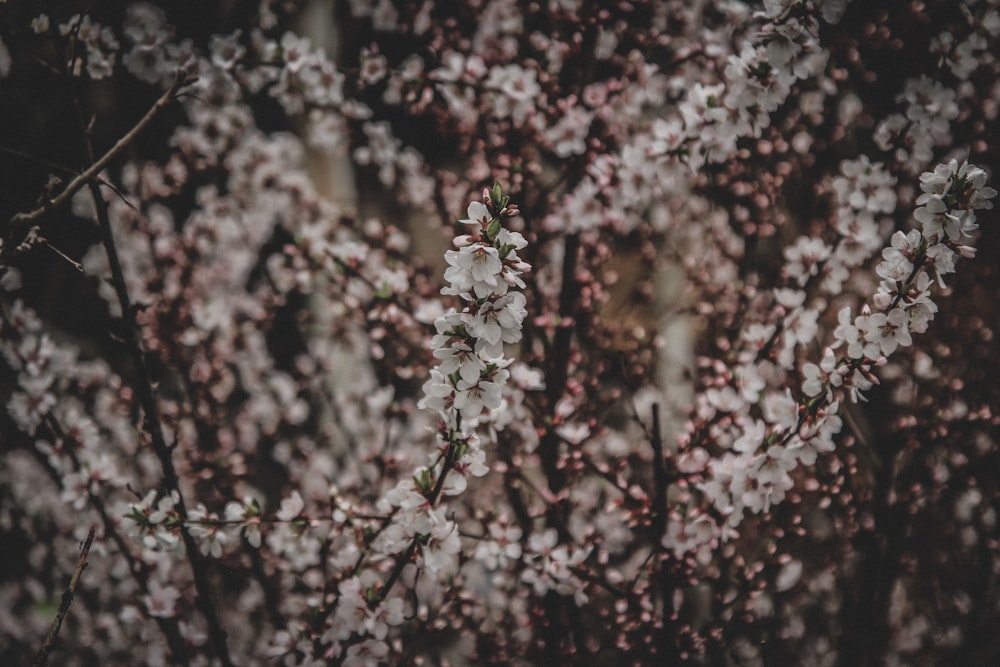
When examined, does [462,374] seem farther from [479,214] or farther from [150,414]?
[150,414]

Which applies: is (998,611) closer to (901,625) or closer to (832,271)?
(901,625)

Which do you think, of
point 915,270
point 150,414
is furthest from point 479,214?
point 150,414

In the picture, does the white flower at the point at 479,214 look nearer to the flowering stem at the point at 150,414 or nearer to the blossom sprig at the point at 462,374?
the blossom sprig at the point at 462,374

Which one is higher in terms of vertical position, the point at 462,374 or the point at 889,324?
the point at 889,324

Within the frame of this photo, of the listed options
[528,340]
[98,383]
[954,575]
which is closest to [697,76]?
[528,340]

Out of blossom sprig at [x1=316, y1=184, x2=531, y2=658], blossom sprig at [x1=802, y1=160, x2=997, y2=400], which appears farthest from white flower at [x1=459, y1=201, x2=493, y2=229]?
blossom sprig at [x1=802, y1=160, x2=997, y2=400]

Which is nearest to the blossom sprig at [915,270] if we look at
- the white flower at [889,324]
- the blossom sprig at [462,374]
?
the white flower at [889,324]

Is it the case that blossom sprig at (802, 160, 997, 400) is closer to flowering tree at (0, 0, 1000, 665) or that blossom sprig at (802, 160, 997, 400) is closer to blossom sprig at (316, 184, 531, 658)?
flowering tree at (0, 0, 1000, 665)

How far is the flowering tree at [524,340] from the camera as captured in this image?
1.90 metres

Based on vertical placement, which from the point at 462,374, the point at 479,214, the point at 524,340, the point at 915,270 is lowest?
the point at 462,374

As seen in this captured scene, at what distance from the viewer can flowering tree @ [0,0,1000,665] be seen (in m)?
1.90

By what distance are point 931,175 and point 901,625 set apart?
3.90 m

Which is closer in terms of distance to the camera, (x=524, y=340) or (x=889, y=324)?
(x=889, y=324)

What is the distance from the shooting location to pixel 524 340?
117 inches
